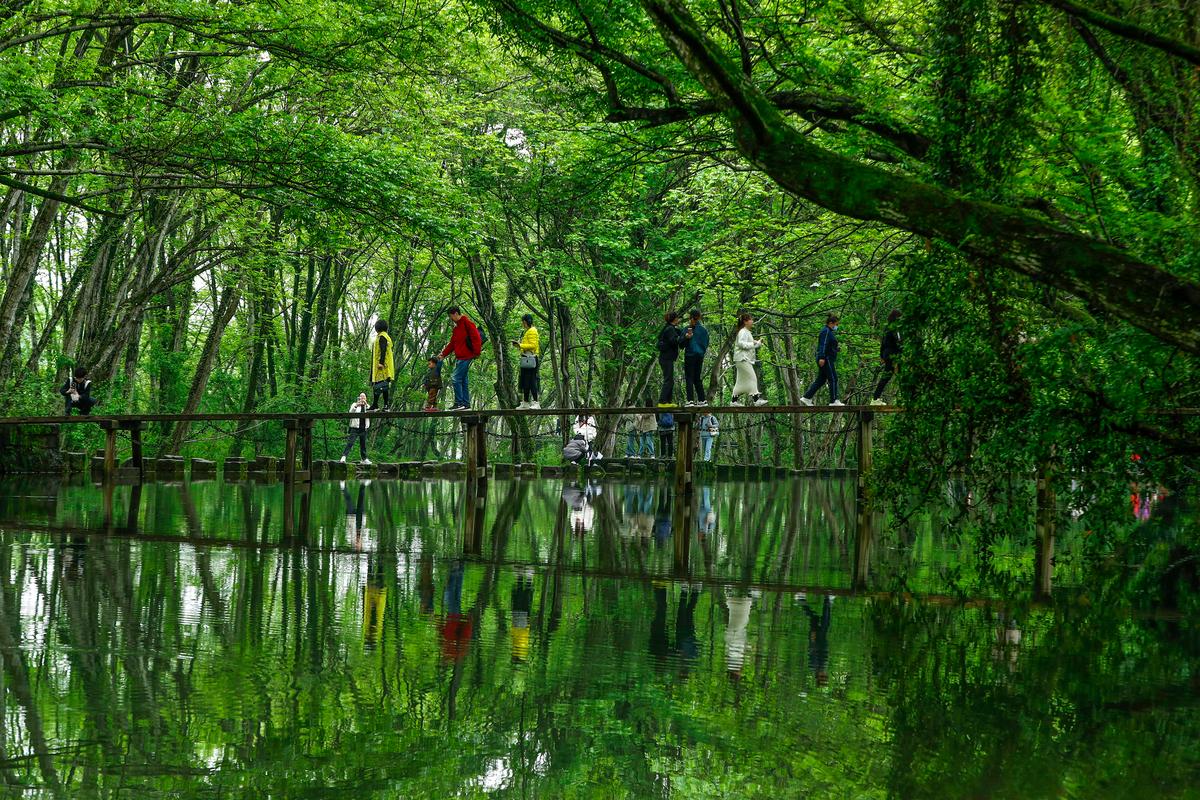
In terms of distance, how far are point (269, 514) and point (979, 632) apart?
9576 mm

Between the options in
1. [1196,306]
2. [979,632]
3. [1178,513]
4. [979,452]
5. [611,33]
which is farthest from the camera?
[1178,513]

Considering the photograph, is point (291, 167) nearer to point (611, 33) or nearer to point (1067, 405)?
point (611, 33)

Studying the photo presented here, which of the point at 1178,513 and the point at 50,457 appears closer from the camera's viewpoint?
the point at 1178,513

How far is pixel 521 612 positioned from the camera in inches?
271

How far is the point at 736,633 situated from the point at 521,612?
53.9 inches

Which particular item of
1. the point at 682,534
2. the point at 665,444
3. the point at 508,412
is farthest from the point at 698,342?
the point at 682,534

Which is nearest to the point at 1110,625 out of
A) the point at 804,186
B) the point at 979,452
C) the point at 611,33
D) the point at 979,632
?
the point at 979,632

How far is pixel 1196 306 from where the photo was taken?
19.2ft

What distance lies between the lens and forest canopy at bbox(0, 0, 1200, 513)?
716 centimetres

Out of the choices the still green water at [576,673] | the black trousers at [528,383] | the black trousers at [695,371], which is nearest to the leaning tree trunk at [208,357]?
the black trousers at [528,383]

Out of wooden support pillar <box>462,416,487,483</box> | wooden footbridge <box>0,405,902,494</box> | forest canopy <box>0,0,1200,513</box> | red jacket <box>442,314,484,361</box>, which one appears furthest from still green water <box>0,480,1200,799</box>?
red jacket <box>442,314,484,361</box>

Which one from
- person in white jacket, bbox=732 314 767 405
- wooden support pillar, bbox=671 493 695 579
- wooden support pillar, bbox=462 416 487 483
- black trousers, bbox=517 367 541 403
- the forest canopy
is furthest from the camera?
black trousers, bbox=517 367 541 403

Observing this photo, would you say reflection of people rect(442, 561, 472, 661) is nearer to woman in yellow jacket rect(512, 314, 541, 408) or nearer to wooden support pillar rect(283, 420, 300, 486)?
wooden support pillar rect(283, 420, 300, 486)

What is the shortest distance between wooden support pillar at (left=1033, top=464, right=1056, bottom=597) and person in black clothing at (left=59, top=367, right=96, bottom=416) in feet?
56.1
